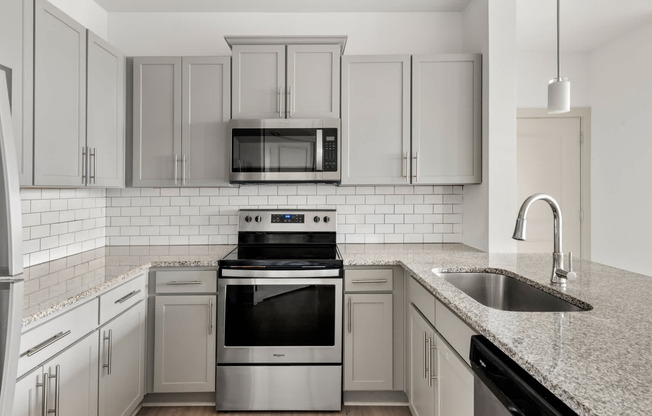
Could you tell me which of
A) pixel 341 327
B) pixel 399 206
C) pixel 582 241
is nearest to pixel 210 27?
pixel 399 206

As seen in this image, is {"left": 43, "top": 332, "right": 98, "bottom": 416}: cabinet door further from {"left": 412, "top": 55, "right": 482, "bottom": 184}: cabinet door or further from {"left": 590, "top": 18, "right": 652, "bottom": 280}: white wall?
{"left": 590, "top": 18, "right": 652, "bottom": 280}: white wall

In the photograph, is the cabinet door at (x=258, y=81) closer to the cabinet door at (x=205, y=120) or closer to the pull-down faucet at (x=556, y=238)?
the cabinet door at (x=205, y=120)

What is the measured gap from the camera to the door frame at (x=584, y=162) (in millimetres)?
3756

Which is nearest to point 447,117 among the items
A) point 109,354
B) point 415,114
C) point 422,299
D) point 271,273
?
point 415,114

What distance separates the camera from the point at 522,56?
3.72 meters

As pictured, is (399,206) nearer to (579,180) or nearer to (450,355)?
(450,355)

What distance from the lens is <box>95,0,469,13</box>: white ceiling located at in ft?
9.48

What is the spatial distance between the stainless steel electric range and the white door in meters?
2.27

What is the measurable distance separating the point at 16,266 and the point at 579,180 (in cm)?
416

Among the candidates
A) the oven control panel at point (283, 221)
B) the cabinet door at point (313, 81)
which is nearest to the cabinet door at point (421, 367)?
the oven control panel at point (283, 221)

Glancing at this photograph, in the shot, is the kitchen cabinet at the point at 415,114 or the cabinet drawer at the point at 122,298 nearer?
the cabinet drawer at the point at 122,298

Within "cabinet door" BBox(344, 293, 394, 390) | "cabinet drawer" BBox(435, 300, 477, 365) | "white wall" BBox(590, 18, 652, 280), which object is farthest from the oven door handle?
"white wall" BBox(590, 18, 652, 280)

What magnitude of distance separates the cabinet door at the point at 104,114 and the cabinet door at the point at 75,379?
0.95 meters

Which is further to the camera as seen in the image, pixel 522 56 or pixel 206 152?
pixel 522 56
